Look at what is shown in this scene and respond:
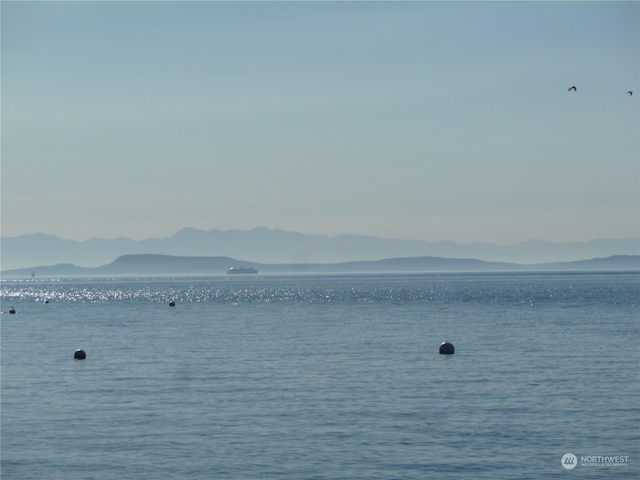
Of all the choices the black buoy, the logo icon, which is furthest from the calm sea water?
the black buoy

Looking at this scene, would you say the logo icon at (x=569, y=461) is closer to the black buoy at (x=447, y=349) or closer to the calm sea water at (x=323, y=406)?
the calm sea water at (x=323, y=406)

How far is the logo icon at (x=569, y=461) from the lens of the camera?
41375mm

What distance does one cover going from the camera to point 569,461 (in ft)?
138

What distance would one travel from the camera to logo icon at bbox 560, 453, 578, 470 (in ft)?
136

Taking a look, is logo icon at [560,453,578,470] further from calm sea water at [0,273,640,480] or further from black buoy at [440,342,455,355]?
black buoy at [440,342,455,355]

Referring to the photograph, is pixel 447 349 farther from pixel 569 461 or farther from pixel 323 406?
pixel 569 461

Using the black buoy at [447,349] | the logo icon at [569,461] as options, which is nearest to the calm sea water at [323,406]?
the logo icon at [569,461]

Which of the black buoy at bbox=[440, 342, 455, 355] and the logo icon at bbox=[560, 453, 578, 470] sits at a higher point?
the black buoy at bbox=[440, 342, 455, 355]

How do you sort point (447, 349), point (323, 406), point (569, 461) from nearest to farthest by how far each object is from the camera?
point (569, 461) < point (323, 406) < point (447, 349)

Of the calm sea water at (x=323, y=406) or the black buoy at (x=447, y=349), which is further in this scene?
the black buoy at (x=447, y=349)

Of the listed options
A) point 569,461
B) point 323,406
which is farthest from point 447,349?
point 569,461

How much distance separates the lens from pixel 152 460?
141 ft

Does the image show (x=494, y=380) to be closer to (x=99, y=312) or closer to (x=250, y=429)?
(x=250, y=429)

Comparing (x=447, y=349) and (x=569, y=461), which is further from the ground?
(x=447, y=349)
